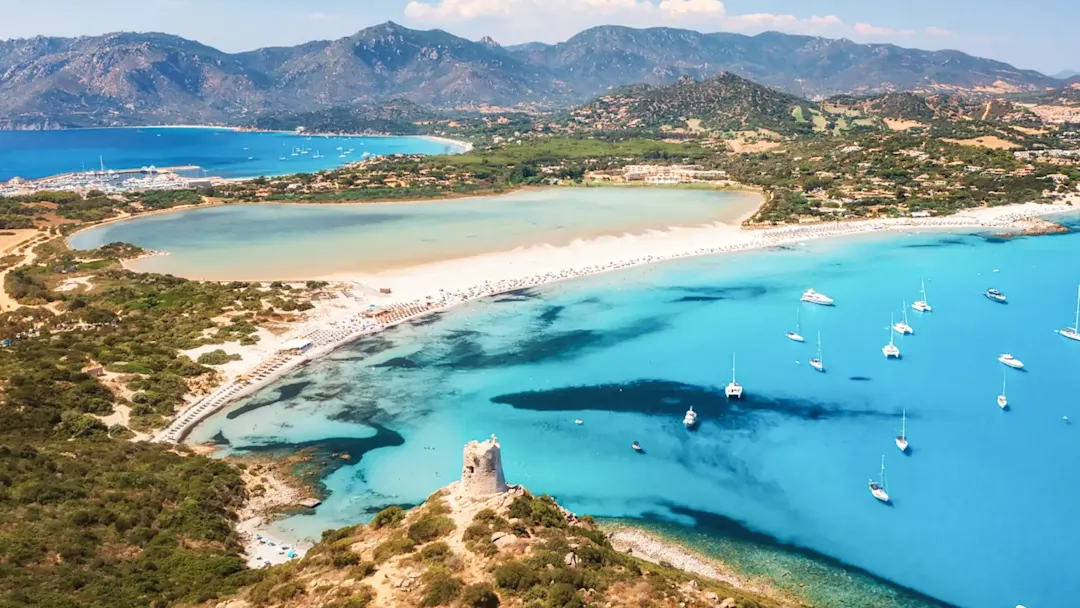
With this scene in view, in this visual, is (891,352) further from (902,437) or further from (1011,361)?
(902,437)

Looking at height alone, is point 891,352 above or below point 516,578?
below

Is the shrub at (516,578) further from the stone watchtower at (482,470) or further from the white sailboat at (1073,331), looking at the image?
the white sailboat at (1073,331)

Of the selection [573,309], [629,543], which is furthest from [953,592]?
[573,309]

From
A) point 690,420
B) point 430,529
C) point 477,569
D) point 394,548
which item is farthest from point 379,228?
point 477,569

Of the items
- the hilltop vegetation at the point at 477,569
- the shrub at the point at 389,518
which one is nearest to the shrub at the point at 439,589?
the hilltop vegetation at the point at 477,569

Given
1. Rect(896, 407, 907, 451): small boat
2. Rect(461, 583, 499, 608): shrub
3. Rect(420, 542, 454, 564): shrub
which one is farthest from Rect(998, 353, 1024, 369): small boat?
Rect(461, 583, 499, 608): shrub

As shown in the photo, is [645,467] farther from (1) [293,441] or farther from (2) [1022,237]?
(2) [1022,237]
